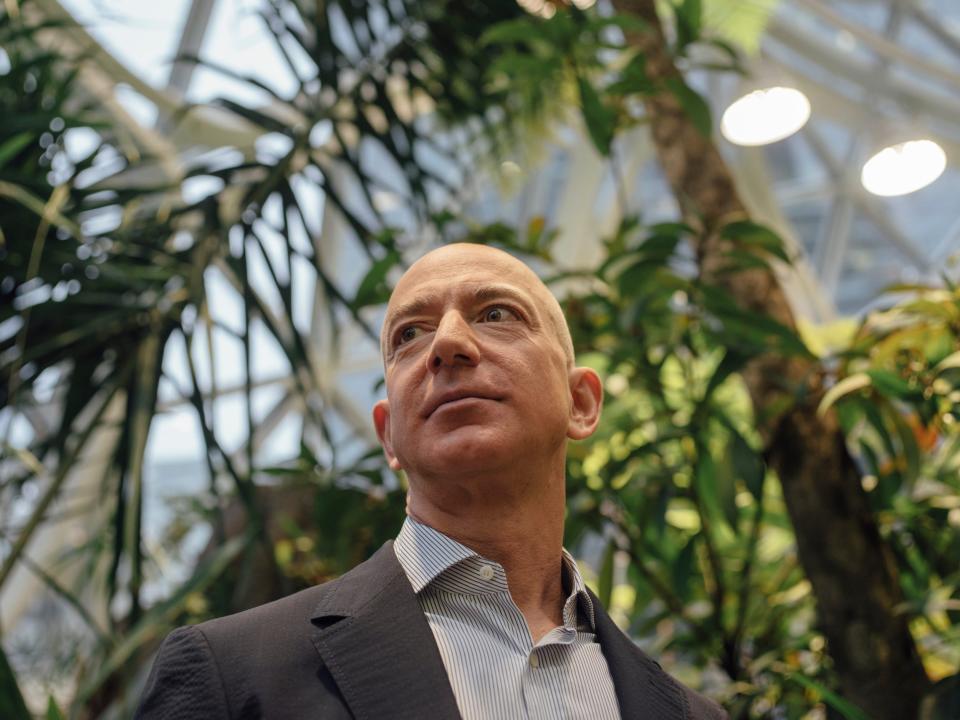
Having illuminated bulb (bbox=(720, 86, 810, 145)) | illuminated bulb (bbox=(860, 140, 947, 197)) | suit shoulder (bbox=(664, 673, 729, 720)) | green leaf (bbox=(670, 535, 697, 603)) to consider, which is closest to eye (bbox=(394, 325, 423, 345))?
suit shoulder (bbox=(664, 673, 729, 720))

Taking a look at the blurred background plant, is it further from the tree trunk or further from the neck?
the neck

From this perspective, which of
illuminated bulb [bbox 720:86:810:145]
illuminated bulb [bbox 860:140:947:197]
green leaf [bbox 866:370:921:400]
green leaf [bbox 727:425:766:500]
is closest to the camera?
green leaf [bbox 866:370:921:400]

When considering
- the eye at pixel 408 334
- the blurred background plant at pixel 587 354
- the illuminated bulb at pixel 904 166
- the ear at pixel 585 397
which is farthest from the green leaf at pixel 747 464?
the illuminated bulb at pixel 904 166

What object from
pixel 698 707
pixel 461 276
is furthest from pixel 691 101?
pixel 698 707

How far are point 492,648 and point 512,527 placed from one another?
0.14 m

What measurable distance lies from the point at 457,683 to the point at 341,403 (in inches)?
303

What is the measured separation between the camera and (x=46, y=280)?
1943mm

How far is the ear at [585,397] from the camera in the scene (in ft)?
3.94

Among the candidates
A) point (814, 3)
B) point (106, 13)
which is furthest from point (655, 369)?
point (814, 3)

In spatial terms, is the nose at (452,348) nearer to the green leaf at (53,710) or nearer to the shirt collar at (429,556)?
the shirt collar at (429,556)

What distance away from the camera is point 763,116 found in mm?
4574

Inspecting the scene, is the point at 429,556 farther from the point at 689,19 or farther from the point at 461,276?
the point at 689,19

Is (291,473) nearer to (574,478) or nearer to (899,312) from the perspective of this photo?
(574,478)

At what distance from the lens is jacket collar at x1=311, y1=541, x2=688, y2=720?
32.8 inches
